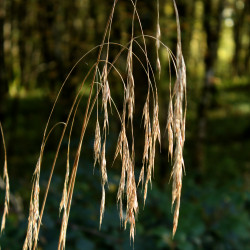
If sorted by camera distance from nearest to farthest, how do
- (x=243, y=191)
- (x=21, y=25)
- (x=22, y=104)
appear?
(x=243, y=191) → (x=21, y=25) → (x=22, y=104)

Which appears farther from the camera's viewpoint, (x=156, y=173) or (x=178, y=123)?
(x=156, y=173)

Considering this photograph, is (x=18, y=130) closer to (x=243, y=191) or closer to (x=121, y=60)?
(x=121, y=60)

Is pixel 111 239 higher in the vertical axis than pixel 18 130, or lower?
higher

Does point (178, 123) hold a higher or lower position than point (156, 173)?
higher

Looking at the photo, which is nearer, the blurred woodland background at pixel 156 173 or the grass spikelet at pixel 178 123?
the grass spikelet at pixel 178 123

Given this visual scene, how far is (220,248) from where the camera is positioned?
3.05 metres

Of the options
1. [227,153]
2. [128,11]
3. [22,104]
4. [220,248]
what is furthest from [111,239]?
[22,104]

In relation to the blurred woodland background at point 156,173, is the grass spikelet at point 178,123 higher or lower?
higher

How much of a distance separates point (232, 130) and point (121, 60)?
6.47 metres

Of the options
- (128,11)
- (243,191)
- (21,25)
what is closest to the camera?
(243,191)

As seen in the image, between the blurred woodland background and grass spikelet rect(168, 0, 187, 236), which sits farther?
the blurred woodland background

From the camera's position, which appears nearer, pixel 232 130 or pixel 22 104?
pixel 232 130

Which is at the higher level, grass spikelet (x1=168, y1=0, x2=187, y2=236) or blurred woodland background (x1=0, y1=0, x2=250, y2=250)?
grass spikelet (x1=168, y1=0, x2=187, y2=236)

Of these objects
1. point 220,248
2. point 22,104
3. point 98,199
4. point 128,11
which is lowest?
point 22,104
